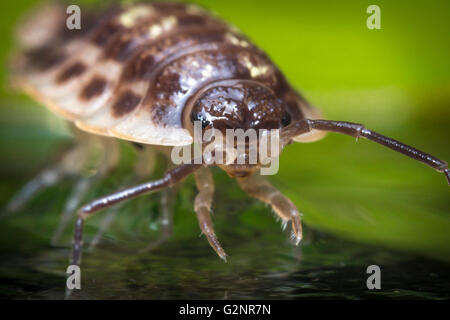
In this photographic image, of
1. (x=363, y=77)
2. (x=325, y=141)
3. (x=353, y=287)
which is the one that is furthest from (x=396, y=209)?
(x=363, y=77)

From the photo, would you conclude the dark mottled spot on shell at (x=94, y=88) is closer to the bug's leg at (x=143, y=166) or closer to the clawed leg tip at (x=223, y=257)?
the bug's leg at (x=143, y=166)

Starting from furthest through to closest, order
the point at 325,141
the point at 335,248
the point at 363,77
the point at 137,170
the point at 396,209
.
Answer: the point at 363,77 → the point at 325,141 → the point at 137,170 → the point at 396,209 → the point at 335,248

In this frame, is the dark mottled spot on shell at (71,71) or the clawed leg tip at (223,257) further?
the dark mottled spot on shell at (71,71)

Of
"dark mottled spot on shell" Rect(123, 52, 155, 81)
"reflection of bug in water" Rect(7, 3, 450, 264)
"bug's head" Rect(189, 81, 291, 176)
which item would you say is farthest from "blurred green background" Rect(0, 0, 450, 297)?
"dark mottled spot on shell" Rect(123, 52, 155, 81)

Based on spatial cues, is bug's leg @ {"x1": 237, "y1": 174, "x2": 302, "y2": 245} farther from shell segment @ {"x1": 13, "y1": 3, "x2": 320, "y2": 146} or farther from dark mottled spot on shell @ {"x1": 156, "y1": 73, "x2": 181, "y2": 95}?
dark mottled spot on shell @ {"x1": 156, "y1": 73, "x2": 181, "y2": 95}

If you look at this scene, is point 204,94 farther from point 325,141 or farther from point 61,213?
point 325,141

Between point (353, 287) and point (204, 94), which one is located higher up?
point (204, 94)

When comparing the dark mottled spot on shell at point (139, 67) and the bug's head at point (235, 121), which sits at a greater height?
the dark mottled spot on shell at point (139, 67)

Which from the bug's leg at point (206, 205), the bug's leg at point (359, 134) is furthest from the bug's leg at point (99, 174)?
the bug's leg at point (359, 134)
